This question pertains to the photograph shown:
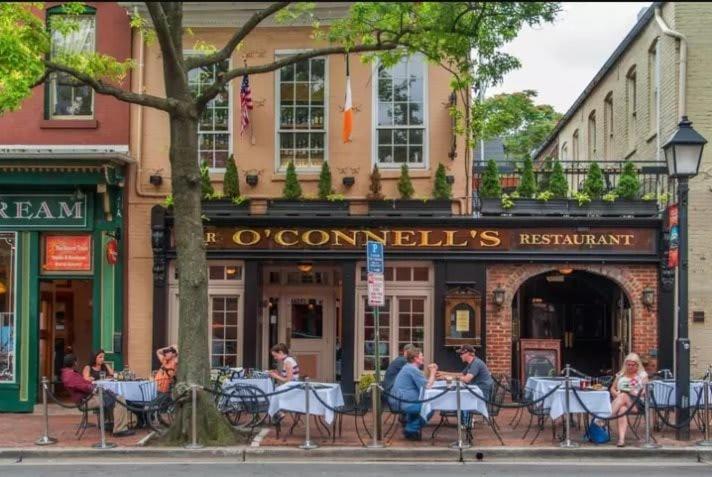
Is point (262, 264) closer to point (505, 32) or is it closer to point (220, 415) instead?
point (220, 415)

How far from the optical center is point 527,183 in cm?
1681

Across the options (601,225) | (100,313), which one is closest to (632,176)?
(601,225)

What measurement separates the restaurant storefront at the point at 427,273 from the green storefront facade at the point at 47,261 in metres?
0.90

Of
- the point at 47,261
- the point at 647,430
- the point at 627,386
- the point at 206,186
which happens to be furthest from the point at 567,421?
the point at 47,261

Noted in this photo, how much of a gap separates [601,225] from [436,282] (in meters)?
3.13

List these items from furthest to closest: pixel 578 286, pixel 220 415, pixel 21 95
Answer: pixel 578 286
pixel 220 415
pixel 21 95

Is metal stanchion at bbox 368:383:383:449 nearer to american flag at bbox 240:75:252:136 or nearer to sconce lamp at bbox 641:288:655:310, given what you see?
sconce lamp at bbox 641:288:655:310

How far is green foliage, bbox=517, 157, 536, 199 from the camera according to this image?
55.2 feet

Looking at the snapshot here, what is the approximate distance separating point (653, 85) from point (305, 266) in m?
7.92

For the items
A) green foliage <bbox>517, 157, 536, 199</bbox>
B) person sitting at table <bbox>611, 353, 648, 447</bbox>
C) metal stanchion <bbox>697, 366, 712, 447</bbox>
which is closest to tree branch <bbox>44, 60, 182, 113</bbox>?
green foliage <bbox>517, 157, 536, 199</bbox>

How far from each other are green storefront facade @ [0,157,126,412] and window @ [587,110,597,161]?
13.7 metres

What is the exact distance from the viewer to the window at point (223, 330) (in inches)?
693

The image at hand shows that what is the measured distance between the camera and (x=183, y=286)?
42.7ft

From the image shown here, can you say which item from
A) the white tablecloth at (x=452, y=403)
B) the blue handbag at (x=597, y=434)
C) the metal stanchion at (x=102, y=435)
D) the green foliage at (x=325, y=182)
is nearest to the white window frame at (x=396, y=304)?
the green foliage at (x=325, y=182)
